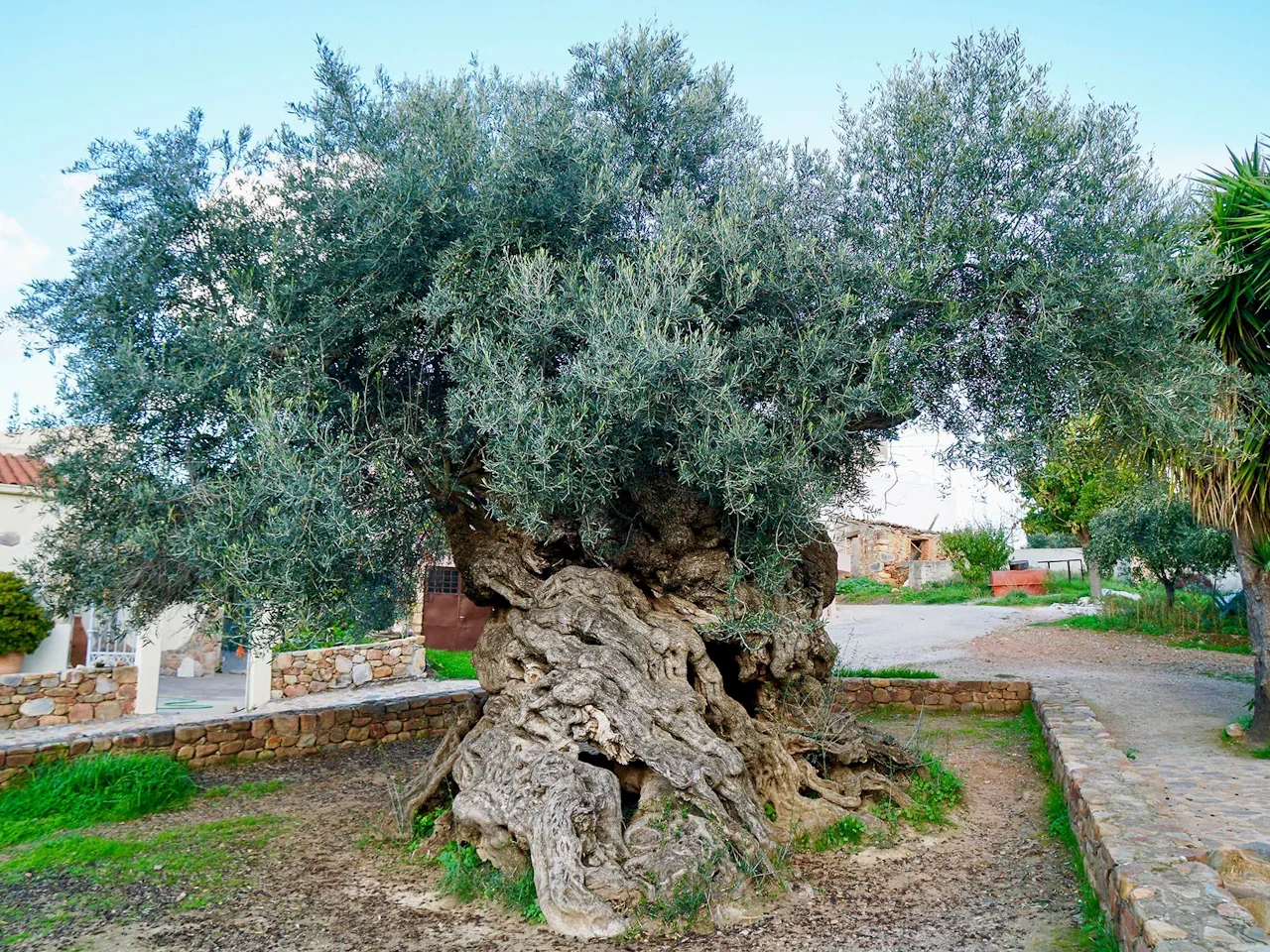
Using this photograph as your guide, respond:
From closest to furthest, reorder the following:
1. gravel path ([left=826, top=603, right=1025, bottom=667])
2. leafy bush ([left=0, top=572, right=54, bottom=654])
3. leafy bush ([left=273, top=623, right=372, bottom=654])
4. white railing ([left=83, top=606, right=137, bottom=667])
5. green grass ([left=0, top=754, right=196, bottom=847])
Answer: leafy bush ([left=273, top=623, right=372, bottom=654])
green grass ([left=0, top=754, right=196, bottom=847])
leafy bush ([left=0, top=572, right=54, bottom=654])
white railing ([left=83, top=606, right=137, bottom=667])
gravel path ([left=826, top=603, right=1025, bottom=667])

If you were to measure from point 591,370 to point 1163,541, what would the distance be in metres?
20.7

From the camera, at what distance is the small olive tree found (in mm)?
20406

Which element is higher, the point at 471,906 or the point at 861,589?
the point at 861,589

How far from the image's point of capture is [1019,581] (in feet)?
111

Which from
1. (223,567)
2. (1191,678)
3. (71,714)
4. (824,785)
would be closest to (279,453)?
→ (223,567)

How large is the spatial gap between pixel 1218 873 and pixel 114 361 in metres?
8.12

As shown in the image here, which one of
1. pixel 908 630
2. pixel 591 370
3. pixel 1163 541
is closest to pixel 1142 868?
pixel 591 370

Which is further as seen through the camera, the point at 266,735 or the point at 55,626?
the point at 55,626

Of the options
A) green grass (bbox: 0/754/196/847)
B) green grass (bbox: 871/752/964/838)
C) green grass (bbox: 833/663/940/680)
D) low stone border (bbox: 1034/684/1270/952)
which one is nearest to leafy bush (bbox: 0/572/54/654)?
green grass (bbox: 0/754/196/847)

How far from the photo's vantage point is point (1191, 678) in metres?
15.9

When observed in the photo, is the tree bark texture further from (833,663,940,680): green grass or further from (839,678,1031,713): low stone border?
(833,663,940,680): green grass

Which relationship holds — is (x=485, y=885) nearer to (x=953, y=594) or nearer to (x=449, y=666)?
(x=449, y=666)

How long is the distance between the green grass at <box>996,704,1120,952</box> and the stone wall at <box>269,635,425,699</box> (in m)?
10.6

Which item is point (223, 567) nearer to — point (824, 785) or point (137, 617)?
point (137, 617)
